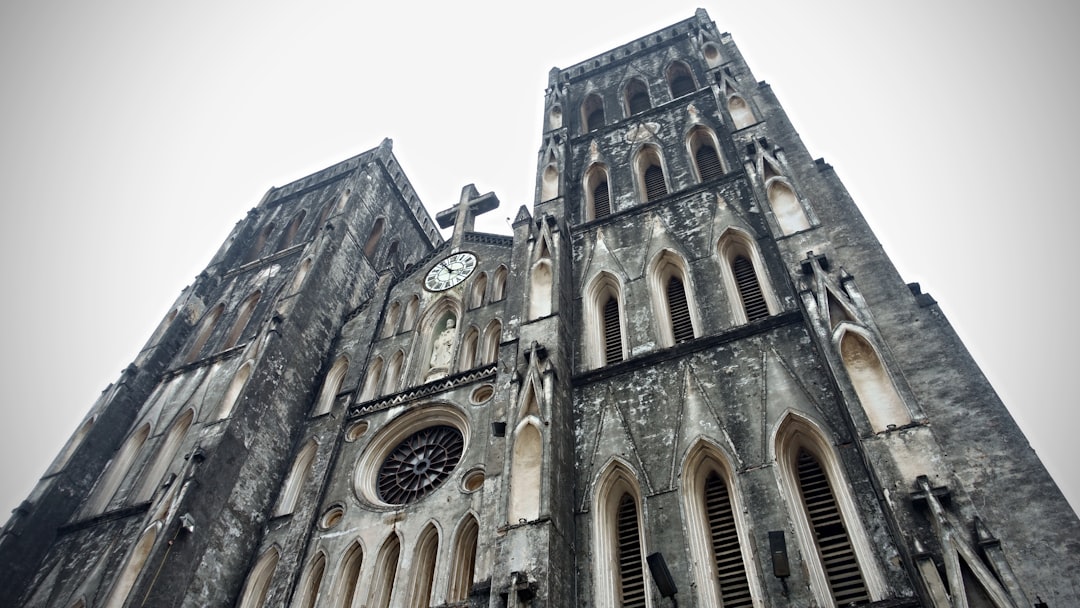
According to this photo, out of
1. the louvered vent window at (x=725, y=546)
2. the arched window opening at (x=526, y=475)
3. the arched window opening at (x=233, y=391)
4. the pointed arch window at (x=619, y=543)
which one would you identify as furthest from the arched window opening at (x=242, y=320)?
the louvered vent window at (x=725, y=546)

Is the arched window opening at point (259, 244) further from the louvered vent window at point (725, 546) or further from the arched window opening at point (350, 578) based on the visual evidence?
the louvered vent window at point (725, 546)

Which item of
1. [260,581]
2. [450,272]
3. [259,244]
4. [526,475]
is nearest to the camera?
[526,475]

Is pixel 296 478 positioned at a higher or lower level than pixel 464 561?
higher

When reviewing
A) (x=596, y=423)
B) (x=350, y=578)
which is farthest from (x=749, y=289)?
(x=350, y=578)

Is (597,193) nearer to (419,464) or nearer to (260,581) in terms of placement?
(419,464)

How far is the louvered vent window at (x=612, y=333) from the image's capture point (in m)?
13.9

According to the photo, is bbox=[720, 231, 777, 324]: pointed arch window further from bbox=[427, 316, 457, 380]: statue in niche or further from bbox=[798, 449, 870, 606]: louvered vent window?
bbox=[427, 316, 457, 380]: statue in niche

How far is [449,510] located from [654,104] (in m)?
13.7

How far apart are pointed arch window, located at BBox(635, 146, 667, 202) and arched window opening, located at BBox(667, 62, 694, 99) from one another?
3.80 metres

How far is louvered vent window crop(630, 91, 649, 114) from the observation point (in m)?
22.4

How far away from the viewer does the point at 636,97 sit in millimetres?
23156

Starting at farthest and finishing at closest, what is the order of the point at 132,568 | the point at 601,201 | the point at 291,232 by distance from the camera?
the point at 291,232 < the point at 601,201 < the point at 132,568

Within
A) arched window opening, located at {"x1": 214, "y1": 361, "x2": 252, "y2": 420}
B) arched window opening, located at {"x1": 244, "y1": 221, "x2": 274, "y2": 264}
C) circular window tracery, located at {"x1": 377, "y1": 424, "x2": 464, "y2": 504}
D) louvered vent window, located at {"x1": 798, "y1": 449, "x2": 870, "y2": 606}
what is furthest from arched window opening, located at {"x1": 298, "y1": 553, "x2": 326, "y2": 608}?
arched window opening, located at {"x1": 244, "y1": 221, "x2": 274, "y2": 264}

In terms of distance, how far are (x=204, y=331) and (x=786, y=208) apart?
57.5 feet
